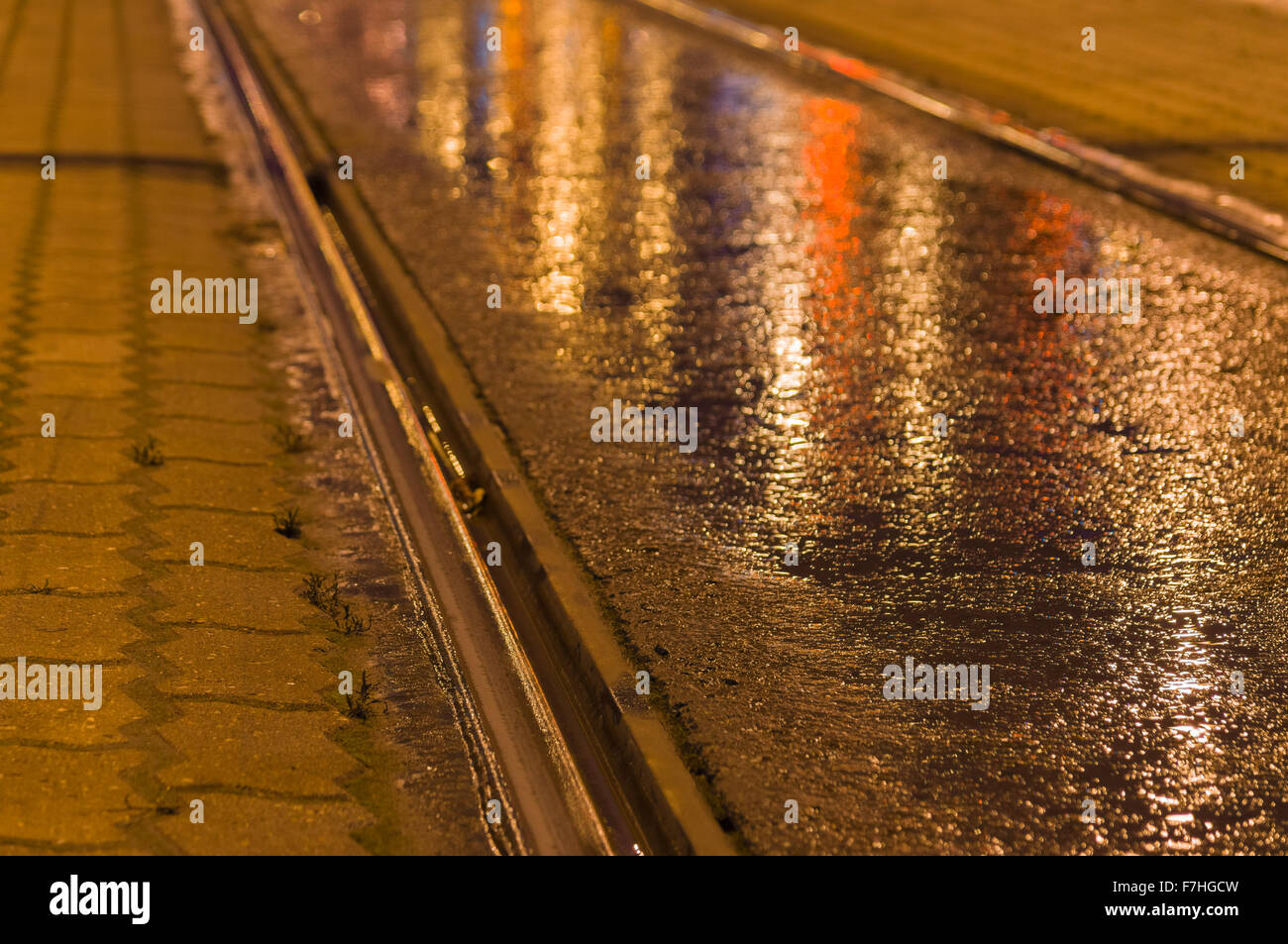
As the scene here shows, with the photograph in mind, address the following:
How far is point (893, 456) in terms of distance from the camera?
6.40 m

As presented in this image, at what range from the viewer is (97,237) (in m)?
9.53

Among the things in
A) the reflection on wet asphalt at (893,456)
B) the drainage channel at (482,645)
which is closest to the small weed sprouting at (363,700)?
the drainage channel at (482,645)

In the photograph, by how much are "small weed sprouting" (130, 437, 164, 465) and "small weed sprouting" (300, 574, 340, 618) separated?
4.18 ft

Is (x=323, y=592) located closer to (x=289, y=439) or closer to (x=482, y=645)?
(x=482, y=645)

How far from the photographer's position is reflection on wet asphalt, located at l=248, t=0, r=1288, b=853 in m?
4.24

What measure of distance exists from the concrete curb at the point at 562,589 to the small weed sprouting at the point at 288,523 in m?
0.79

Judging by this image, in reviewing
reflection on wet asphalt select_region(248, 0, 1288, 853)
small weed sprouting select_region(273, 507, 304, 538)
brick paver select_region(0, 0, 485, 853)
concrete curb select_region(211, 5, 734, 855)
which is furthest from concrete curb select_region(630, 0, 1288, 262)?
small weed sprouting select_region(273, 507, 304, 538)

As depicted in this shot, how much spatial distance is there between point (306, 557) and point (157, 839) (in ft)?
5.84

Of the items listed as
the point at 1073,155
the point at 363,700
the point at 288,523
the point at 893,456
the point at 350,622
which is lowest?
the point at 363,700

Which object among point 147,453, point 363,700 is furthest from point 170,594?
point 147,453

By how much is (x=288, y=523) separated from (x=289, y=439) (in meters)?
0.97

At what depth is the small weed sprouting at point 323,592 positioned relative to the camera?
5.12 m
